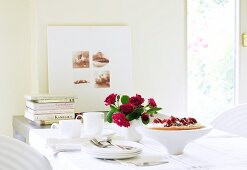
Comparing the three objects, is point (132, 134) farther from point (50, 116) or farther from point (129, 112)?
point (50, 116)

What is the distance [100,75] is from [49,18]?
0.45 m

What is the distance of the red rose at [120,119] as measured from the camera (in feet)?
6.51

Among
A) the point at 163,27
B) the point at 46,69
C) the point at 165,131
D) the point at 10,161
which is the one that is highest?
the point at 163,27

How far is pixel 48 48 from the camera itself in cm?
297

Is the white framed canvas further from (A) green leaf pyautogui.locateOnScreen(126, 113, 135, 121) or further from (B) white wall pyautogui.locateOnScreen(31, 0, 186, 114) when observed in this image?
(A) green leaf pyautogui.locateOnScreen(126, 113, 135, 121)

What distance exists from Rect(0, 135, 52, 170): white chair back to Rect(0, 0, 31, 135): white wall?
119 cm

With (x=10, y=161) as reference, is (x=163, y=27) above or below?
above

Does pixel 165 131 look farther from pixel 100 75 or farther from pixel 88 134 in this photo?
pixel 100 75

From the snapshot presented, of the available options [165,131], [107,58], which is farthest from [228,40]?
[165,131]

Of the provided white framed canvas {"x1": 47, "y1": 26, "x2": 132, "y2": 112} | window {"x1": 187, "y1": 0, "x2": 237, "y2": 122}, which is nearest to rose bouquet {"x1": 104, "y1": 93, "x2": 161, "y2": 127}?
white framed canvas {"x1": 47, "y1": 26, "x2": 132, "y2": 112}

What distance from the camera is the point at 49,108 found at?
277 cm

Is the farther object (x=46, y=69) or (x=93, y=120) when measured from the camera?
(x=46, y=69)

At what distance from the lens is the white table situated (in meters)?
1.63

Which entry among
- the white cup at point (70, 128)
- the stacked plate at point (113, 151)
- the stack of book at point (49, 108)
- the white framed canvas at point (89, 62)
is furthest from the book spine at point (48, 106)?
the stacked plate at point (113, 151)
